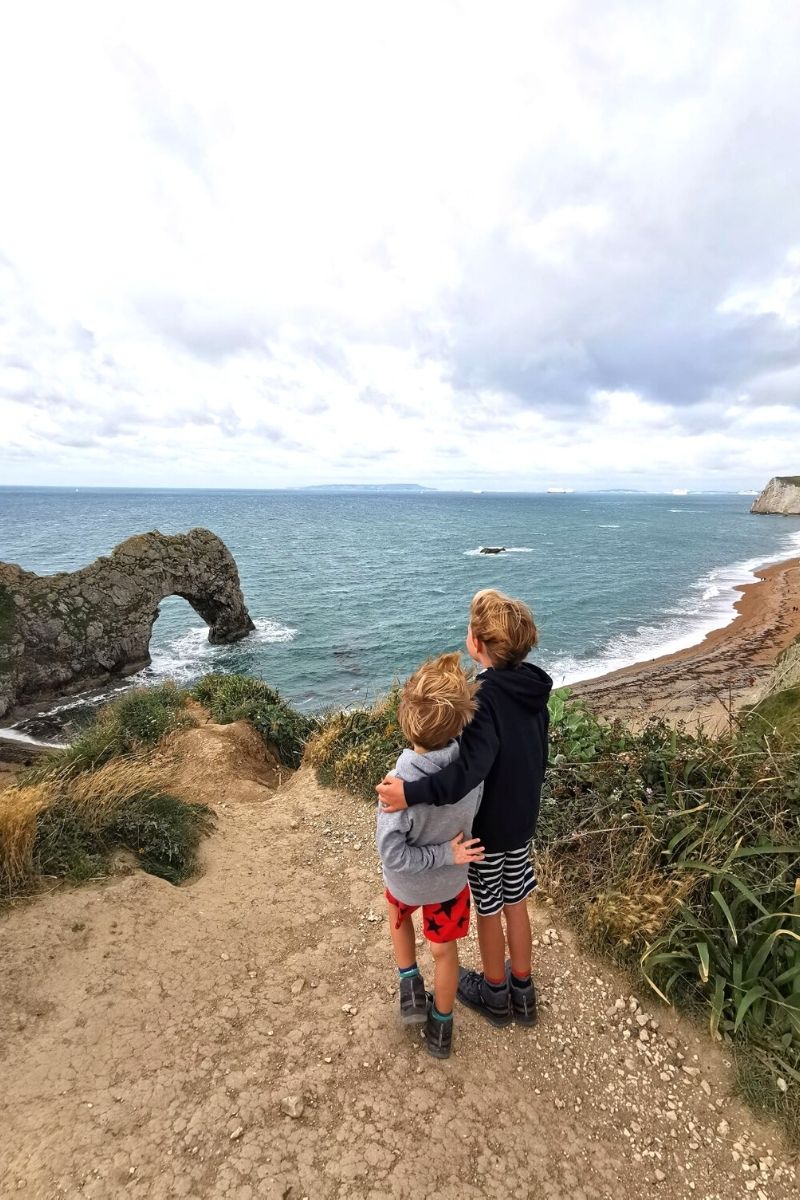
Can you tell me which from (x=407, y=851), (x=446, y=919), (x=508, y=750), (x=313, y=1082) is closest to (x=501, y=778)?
(x=508, y=750)

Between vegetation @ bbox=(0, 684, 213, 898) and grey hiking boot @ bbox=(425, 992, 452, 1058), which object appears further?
vegetation @ bbox=(0, 684, 213, 898)

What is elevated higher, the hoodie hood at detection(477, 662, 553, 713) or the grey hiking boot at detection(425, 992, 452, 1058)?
the hoodie hood at detection(477, 662, 553, 713)

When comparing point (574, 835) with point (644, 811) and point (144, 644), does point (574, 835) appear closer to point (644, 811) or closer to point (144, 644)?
point (644, 811)

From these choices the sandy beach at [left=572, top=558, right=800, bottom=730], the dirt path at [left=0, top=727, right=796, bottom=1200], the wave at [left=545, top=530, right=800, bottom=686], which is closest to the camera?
the dirt path at [left=0, top=727, right=796, bottom=1200]

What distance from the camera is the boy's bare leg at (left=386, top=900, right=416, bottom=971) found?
2.96 metres

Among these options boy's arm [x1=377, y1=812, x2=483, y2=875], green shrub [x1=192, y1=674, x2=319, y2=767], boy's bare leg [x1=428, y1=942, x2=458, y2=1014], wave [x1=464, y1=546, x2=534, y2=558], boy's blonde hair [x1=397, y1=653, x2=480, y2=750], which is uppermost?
boy's blonde hair [x1=397, y1=653, x2=480, y2=750]

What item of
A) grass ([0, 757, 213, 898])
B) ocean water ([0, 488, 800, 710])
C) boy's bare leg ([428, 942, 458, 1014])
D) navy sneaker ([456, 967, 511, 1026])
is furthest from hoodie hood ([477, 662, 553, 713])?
ocean water ([0, 488, 800, 710])

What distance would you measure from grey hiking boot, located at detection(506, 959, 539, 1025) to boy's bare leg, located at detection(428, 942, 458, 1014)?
0.51 m

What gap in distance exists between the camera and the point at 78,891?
421 cm

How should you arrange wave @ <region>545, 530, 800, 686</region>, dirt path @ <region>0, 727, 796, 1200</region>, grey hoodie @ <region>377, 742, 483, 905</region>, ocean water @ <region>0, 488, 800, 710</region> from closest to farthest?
dirt path @ <region>0, 727, 796, 1200</region> → grey hoodie @ <region>377, 742, 483, 905</region> → wave @ <region>545, 530, 800, 686</region> → ocean water @ <region>0, 488, 800, 710</region>

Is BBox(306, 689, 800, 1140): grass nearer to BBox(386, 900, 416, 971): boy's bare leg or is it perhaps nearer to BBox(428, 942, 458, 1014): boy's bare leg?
BBox(428, 942, 458, 1014): boy's bare leg

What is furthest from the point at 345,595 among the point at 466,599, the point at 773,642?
the point at 773,642

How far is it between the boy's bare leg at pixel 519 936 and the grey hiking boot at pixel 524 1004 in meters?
0.09

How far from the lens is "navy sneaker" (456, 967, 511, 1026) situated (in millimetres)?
3188
